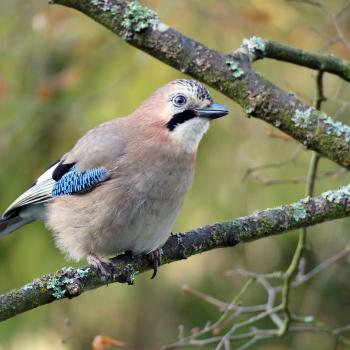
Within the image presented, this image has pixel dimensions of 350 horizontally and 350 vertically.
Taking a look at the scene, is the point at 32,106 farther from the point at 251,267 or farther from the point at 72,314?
the point at 251,267

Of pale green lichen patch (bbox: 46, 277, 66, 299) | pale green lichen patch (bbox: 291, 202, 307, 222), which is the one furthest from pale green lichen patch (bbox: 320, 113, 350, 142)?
pale green lichen patch (bbox: 46, 277, 66, 299)

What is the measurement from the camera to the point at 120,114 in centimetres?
613

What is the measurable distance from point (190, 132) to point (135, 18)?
0.88m

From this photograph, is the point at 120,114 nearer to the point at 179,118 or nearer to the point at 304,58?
the point at 179,118

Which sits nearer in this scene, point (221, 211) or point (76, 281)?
point (76, 281)

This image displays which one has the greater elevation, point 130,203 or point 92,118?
point 92,118

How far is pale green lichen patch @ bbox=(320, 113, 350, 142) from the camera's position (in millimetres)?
3844

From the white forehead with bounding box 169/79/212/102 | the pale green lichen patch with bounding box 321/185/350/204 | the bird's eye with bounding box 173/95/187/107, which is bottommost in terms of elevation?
the pale green lichen patch with bounding box 321/185/350/204

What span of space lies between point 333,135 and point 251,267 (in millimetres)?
3213

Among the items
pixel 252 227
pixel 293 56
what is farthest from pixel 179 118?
pixel 252 227

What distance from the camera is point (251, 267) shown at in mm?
6895

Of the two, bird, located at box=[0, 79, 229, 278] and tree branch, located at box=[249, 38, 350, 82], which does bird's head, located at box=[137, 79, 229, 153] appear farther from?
tree branch, located at box=[249, 38, 350, 82]

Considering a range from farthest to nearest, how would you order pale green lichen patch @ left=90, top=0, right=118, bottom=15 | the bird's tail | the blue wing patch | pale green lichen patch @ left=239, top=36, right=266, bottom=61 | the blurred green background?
the blurred green background → the bird's tail → the blue wing patch → pale green lichen patch @ left=239, top=36, right=266, bottom=61 → pale green lichen patch @ left=90, top=0, right=118, bottom=15

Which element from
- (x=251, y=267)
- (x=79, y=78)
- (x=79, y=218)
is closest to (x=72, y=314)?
(x=251, y=267)
